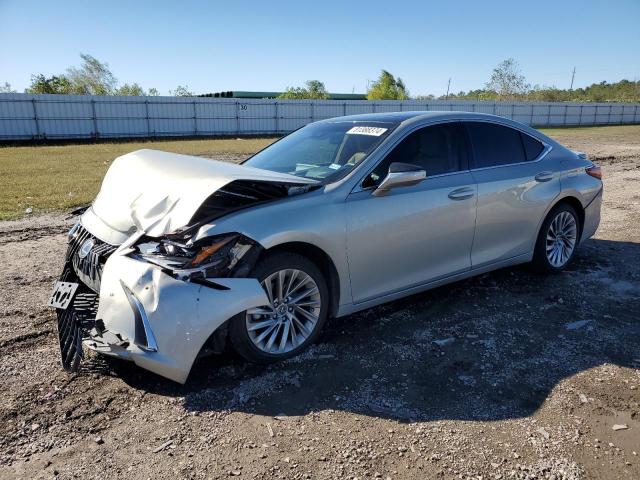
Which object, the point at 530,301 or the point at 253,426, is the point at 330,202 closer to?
the point at 253,426

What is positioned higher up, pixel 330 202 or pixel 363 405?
pixel 330 202

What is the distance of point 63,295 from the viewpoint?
12.0 feet

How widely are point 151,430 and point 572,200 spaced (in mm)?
4784

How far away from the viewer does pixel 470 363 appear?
3.59 m

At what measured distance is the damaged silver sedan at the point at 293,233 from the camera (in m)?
3.06

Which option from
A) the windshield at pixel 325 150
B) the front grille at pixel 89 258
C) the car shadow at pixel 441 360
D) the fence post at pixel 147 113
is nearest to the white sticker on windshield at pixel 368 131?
the windshield at pixel 325 150

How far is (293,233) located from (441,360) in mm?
1420

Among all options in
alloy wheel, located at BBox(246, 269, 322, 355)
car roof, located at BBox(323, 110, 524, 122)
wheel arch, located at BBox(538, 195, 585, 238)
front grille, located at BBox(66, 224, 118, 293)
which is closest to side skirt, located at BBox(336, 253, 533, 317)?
alloy wheel, located at BBox(246, 269, 322, 355)

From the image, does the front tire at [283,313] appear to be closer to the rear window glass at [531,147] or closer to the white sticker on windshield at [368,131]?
the white sticker on windshield at [368,131]

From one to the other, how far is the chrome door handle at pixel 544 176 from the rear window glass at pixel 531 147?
0.65 ft

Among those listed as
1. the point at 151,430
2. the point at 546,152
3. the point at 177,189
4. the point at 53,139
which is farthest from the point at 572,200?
the point at 53,139

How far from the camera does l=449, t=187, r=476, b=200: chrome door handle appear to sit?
429cm

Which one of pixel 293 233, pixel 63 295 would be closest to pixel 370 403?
pixel 293 233

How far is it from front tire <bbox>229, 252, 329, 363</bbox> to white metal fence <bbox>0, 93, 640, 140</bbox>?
32.2 metres
